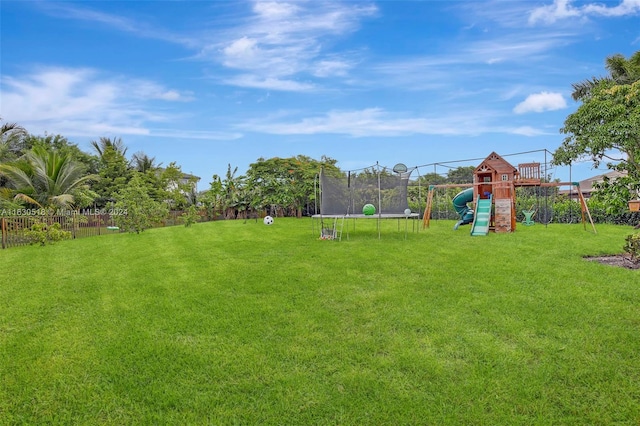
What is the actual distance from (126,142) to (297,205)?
56.4 feet

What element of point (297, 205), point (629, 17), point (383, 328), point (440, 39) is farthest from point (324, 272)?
point (297, 205)

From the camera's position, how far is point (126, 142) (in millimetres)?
33219

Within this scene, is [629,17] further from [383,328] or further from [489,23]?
[383,328]

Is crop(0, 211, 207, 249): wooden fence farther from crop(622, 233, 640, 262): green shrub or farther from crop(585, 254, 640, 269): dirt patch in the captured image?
crop(622, 233, 640, 262): green shrub

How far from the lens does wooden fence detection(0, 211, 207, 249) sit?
12.6 metres

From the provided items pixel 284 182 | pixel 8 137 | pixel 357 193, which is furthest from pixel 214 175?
pixel 357 193

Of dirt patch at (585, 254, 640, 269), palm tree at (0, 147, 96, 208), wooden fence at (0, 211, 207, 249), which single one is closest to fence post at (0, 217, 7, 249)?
wooden fence at (0, 211, 207, 249)

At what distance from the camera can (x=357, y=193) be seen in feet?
44.7

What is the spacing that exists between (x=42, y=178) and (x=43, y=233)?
771 centimetres

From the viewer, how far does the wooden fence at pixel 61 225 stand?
12649 millimetres

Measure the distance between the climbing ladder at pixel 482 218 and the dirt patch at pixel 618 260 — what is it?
4.96 meters

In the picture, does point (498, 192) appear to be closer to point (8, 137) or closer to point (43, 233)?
point (43, 233)

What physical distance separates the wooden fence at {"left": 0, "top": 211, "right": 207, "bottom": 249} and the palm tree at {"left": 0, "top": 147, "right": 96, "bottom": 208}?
266 cm

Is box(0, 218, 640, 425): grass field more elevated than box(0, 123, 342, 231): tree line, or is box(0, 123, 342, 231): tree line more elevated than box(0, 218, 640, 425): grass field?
box(0, 123, 342, 231): tree line
